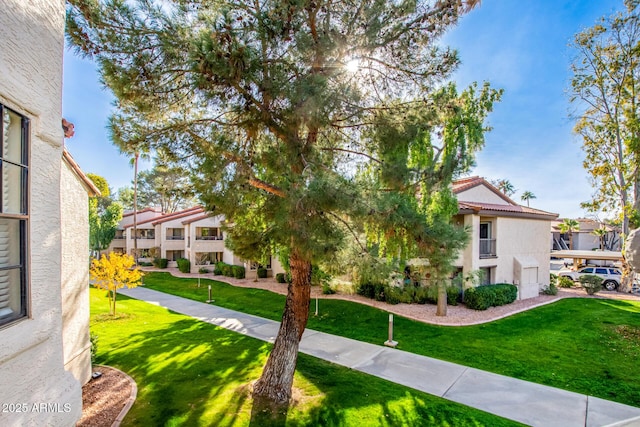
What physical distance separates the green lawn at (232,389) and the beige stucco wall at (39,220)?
379 centimetres

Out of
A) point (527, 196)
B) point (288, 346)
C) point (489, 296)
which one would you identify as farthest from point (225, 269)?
point (527, 196)

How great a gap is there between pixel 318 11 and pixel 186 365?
31.4 feet

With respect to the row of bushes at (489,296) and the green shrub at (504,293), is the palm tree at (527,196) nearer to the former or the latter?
the green shrub at (504,293)

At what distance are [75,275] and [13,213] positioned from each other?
5.53 meters

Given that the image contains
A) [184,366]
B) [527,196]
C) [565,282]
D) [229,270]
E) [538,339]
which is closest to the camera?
[184,366]

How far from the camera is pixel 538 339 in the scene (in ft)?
37.8

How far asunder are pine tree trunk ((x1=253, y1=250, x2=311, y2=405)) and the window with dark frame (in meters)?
4.64

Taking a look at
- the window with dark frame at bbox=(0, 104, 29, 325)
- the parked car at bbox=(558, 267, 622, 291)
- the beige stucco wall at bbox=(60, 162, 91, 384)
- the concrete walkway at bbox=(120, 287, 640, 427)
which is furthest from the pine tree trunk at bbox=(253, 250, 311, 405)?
the parked car at bbox=(558, 267, 622, 291)

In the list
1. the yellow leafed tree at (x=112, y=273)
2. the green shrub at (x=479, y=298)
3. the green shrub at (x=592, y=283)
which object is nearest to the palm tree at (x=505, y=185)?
the green shrub at (x=592, y=283)

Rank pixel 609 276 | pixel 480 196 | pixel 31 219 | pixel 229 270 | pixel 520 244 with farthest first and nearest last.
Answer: pixel 229 270
pixel 609 276
pixel 480 196
pixel 520 244
pixel 31 219

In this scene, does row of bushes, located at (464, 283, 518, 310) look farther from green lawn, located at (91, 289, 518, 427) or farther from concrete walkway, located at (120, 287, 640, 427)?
green lawn, located at (91, 289, 518, 427)

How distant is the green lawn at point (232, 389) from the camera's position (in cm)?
636

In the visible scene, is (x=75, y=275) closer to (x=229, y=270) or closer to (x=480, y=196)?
(x=480, y=196)

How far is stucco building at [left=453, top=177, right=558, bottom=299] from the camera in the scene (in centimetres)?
1636
